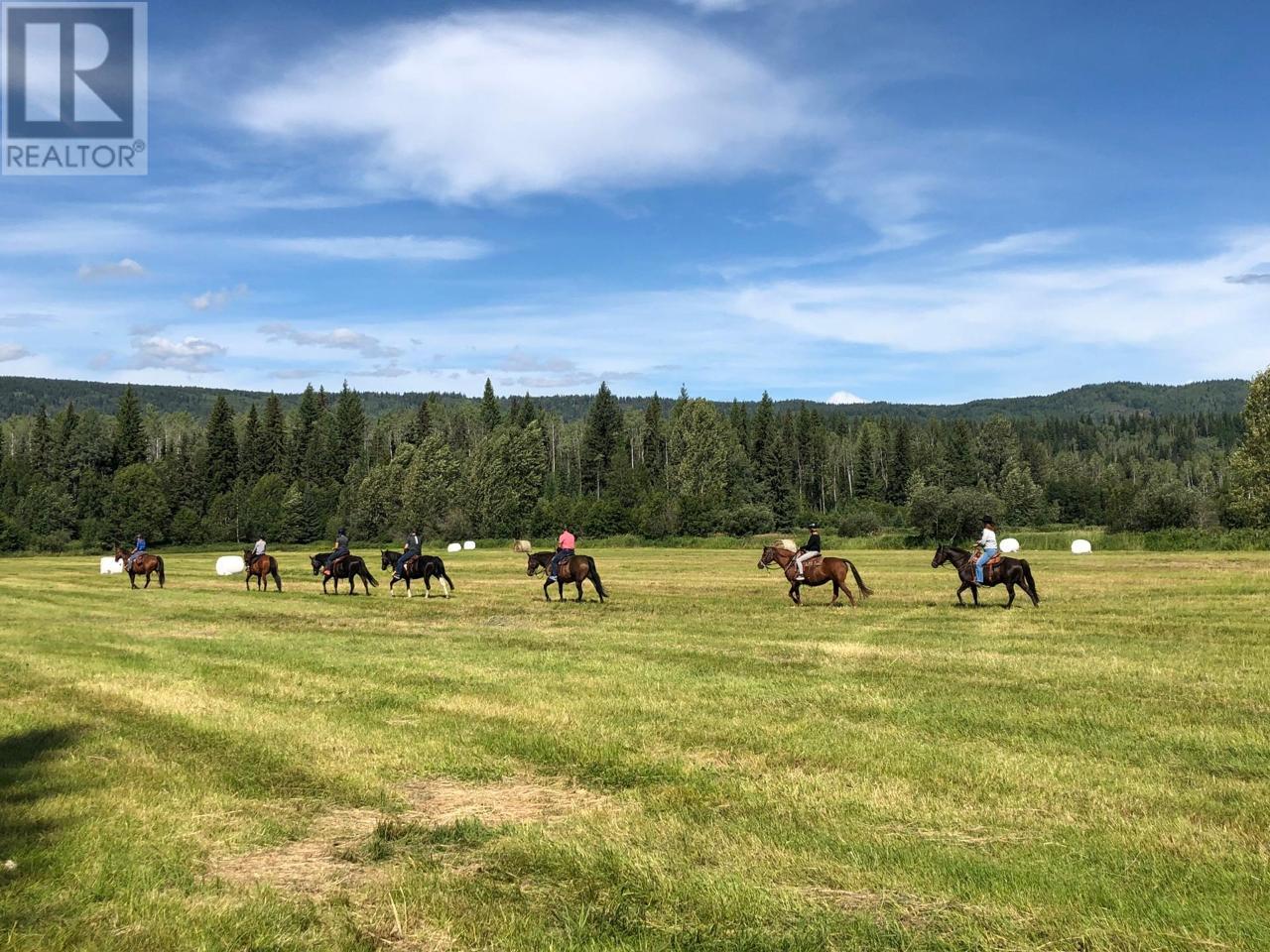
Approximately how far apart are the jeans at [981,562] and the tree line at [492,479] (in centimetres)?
6237

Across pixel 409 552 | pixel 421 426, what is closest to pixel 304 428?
pixel 421 426

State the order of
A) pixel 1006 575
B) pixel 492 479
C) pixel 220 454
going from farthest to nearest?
pixel 220 454
pixel 492 479
pixel 1006 575

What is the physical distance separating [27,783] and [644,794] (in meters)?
5.87

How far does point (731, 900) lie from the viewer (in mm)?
5750

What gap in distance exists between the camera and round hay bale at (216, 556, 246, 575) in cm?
4588

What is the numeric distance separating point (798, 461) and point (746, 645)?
407 ft

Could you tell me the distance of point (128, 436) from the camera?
126 meters

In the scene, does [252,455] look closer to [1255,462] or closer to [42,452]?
[42,452]

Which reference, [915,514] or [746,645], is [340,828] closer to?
[746,645]

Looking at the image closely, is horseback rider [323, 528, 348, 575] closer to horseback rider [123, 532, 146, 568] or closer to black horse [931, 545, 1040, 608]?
horseback rider [123, 532, 146, 568]

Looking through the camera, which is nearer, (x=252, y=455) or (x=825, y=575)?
(x=825, y=575)

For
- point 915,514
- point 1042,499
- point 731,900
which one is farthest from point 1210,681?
point 1042,499

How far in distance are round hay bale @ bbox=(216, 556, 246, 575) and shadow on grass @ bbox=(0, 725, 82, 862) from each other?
37787 mm

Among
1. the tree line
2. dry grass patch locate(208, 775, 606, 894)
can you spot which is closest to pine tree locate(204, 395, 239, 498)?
the tree line
